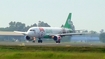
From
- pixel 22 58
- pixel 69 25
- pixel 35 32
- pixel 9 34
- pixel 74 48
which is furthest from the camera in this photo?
pixel 9 34

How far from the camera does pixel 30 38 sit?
9750 centimetres

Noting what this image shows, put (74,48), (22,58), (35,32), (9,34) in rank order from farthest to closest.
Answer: (9,34)
(35,32)
(74,48)
(22,58)

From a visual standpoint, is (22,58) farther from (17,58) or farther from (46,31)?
(46,31)

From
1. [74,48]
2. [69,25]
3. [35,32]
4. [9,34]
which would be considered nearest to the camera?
[74,48]

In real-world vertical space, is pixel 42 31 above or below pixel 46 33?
above

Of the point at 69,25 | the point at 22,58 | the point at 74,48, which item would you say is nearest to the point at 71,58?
the point at 22,58

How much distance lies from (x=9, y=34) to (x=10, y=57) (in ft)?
391

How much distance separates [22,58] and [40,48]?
11264 millimetres

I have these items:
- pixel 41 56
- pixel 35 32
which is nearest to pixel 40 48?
pixel 41 56

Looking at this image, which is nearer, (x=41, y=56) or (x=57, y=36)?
(x=41, y=56)

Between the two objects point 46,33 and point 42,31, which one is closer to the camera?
point 42,31

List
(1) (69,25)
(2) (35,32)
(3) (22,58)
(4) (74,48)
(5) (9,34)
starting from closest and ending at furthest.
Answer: (3) (22,58), (4) (74,48), (2) (35,32), (1) (69,25), (5) (9,34)

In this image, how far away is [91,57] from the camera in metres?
39.1

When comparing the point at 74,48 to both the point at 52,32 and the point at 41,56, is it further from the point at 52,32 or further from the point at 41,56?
the point at 52,32
